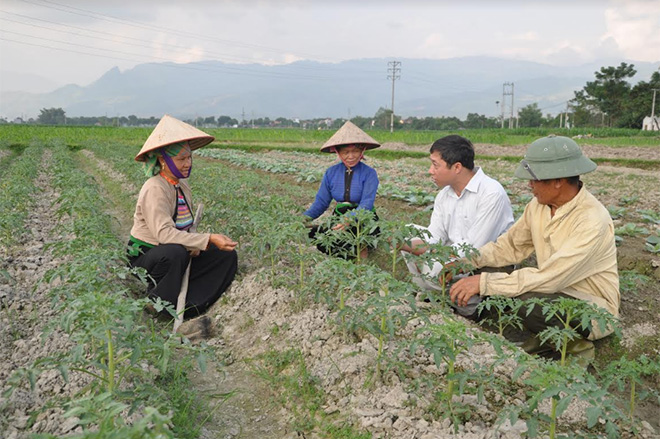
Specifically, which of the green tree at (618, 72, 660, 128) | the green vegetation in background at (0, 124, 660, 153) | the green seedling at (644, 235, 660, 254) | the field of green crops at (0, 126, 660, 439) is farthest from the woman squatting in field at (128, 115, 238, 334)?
the green tree at (618, 72, 660, 128)

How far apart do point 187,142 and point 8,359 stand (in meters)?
1.85

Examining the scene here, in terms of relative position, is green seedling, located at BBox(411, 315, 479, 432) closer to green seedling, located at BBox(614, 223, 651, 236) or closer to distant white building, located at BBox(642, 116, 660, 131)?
green seedling, located at BBox(614, 223, 651, 236)

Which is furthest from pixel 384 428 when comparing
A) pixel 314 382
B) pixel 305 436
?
pixel 314 382

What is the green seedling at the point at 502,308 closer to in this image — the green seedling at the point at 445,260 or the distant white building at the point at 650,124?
the green seedling at the point at 445,260

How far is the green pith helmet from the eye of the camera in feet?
10.5

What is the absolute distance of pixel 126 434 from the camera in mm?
1414

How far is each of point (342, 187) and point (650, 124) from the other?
52786 millimetres

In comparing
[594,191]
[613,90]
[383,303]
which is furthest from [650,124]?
[383,303]

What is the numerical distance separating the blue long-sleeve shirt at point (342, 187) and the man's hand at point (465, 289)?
5.34ft

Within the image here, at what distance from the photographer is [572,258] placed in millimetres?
3176

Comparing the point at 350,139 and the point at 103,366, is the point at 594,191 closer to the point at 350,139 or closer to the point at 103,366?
the point at 350,139

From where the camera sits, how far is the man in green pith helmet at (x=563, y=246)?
126 inches

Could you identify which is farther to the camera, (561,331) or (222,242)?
(222,242)

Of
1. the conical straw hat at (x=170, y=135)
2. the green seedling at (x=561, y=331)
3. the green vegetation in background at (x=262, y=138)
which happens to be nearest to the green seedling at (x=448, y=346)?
the green seedling at (x=561, y=331)
